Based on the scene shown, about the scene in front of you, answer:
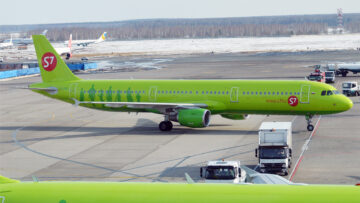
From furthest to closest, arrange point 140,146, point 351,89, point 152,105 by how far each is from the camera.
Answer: point 351,89 < point 152,105 < point 140,146

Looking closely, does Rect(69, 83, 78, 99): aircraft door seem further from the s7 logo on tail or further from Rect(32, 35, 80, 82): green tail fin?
the s7 logo on tail

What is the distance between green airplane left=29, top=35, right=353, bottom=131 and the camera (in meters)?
46.8

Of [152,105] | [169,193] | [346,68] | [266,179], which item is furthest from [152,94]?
[346,68]

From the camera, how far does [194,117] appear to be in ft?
154

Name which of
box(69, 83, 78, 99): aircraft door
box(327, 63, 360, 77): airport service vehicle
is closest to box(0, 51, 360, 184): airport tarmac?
box(69, 83, 78, 99): aircraft door

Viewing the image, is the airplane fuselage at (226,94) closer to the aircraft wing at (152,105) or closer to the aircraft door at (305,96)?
the aircraft door at (305,96)

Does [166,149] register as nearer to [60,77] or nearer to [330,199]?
[60,77]

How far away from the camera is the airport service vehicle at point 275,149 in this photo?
3409cm

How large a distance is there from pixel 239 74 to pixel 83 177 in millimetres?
73140

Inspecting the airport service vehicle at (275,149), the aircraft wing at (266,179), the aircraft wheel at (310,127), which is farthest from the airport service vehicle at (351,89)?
the aircraft wing at (266,179)

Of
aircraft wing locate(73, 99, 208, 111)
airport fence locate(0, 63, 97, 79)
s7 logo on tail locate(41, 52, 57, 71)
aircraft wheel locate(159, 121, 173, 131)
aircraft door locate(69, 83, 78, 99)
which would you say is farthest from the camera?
airport fence locate(0, 63, 97, 79)

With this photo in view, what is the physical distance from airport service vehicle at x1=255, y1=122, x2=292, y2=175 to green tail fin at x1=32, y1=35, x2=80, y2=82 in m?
22.9

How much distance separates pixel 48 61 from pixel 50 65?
1.54 feet

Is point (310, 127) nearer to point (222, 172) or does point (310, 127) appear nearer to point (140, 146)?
point (140, 146)
